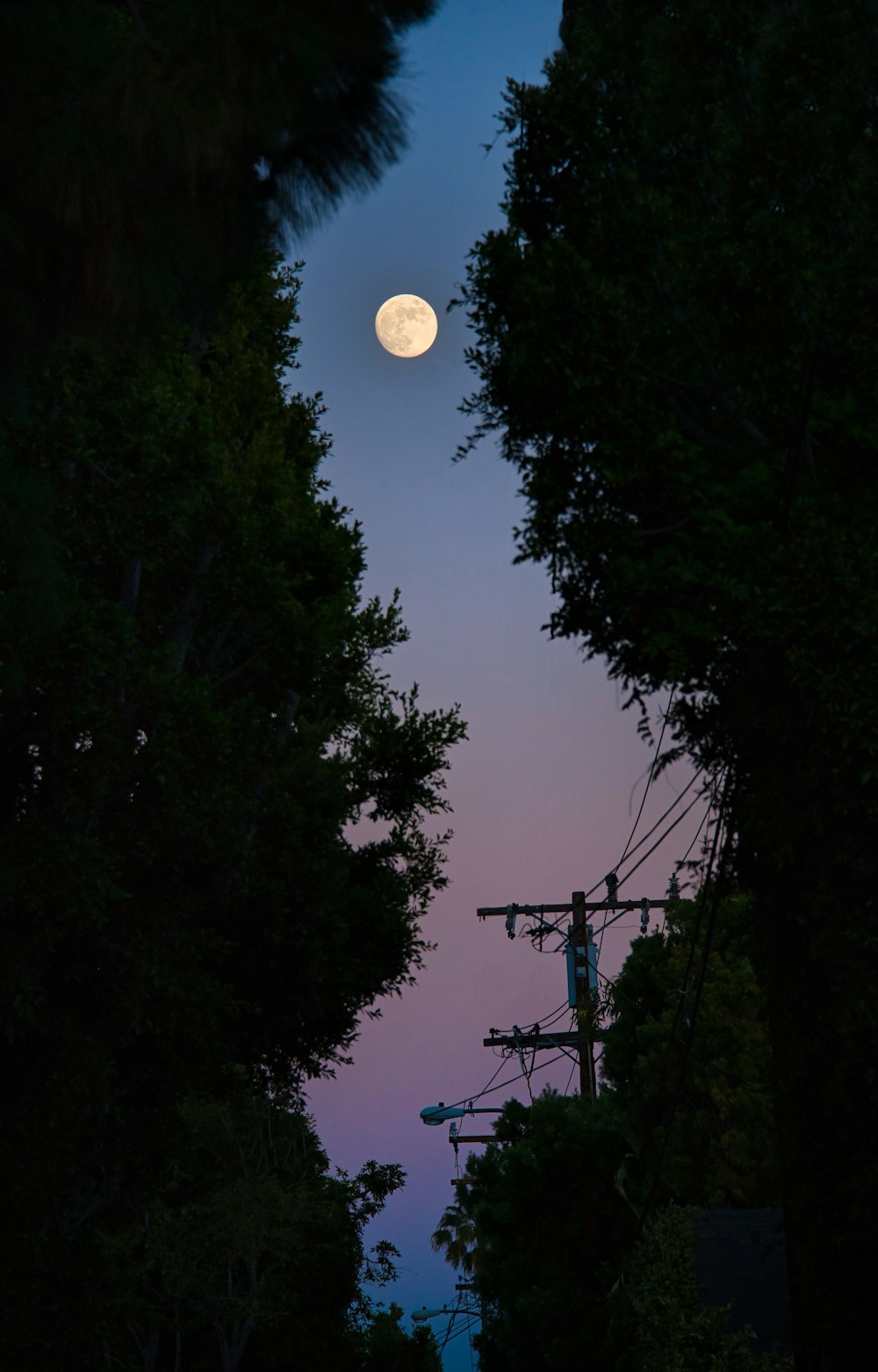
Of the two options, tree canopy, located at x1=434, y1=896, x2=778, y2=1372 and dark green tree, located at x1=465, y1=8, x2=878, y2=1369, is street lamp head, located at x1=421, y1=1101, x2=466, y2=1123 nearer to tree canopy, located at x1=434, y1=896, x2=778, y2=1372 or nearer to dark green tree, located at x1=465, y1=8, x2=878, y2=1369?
tree canopy, located at x1=434, y1=896, x2=778, y2=1372

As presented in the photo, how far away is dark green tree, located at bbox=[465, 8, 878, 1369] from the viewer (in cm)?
930

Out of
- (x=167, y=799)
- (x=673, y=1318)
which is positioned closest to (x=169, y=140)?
(x=167, y=799)

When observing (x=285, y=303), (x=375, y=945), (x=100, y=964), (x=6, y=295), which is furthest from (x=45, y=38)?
(x=375, y=945)

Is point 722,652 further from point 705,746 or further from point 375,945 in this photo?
point 375,945

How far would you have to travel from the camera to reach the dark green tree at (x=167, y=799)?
15.6 meters

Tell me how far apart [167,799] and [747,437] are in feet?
30.7

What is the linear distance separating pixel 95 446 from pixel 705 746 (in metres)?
9.83

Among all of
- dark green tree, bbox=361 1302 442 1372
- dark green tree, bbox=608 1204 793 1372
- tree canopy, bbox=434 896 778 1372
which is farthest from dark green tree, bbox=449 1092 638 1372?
dark green tree, bbox=361 1302 442 1372

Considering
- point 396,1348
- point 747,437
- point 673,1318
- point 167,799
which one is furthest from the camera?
point 396,1348

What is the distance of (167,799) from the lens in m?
16.8

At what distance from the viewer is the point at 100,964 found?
16.3 m

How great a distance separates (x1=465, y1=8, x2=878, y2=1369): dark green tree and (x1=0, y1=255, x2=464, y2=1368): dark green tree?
4.68 m

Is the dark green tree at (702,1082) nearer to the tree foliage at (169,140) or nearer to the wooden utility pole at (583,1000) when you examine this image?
the wooden utility pole at (583,1000)

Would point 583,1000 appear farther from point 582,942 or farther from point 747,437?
point 747,437
